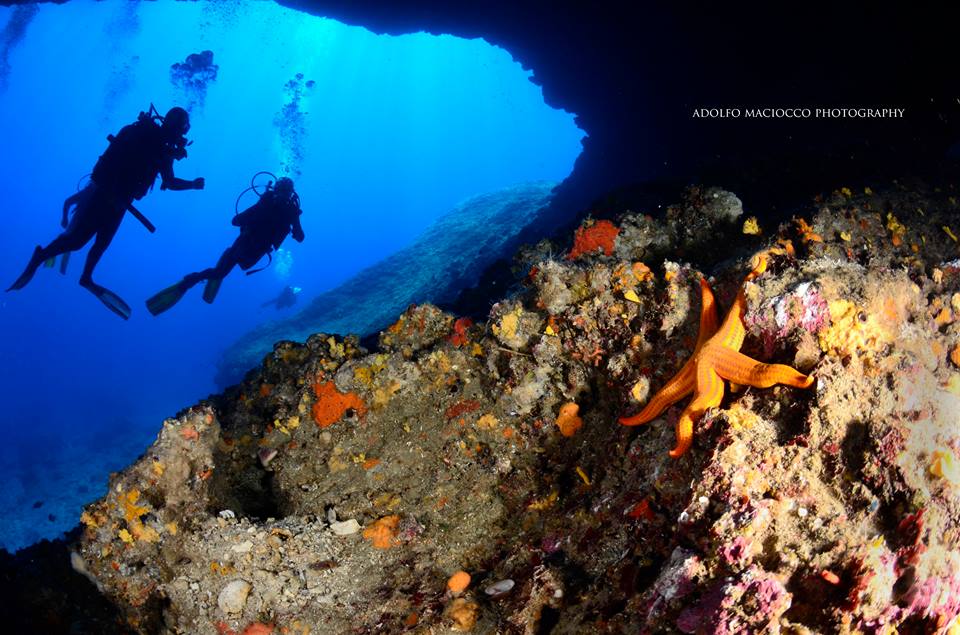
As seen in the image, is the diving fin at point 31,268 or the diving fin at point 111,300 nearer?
the diving fin at point 31,268

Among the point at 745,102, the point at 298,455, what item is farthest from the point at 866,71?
the point at 298,455

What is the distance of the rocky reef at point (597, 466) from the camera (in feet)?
6.65

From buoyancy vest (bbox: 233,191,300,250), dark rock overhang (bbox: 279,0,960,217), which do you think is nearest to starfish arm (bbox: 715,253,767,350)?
dark rock overhang (bbox: 279,0,960,217)

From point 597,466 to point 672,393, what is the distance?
3.35ft

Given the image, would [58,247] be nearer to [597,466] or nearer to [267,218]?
[267,218]

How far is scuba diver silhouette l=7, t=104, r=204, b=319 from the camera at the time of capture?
8453 mm

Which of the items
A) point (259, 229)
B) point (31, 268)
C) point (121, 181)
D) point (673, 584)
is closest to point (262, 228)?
point (259, 229)

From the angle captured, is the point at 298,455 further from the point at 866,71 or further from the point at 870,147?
the point at 866,71

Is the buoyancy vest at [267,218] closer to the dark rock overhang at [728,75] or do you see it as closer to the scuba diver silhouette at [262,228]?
the scuba diver silhouette at [262,228]

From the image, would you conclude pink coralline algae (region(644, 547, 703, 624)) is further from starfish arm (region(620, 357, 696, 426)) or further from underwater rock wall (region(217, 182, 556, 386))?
underwater rock wall (region(217, 182, 556, 386))

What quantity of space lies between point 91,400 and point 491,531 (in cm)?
6631

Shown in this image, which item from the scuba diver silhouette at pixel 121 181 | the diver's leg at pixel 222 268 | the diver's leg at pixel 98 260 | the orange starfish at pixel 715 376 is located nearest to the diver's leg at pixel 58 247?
the scuba diver silhouette at pixel 121 181

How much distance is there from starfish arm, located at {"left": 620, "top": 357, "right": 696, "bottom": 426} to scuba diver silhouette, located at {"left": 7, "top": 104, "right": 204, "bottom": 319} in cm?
873

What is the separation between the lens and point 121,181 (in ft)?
28.2
